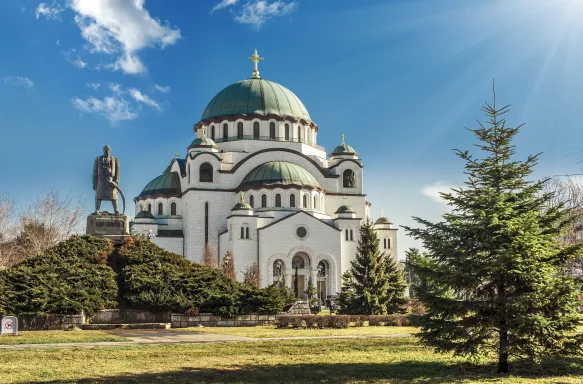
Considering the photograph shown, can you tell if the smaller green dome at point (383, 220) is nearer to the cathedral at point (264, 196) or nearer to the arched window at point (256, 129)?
the cathedral at point (264, 196)

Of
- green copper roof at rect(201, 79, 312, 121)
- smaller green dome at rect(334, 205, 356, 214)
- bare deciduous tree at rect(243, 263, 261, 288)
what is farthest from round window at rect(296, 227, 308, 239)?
green copper roof at rect(201, 79, 312, 121)

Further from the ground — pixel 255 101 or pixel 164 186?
pixel 255 101

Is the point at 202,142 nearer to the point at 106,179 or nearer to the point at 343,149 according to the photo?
the point at 343,149

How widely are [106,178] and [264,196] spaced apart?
3308 centimetres

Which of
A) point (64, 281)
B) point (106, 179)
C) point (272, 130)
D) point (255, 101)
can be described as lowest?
point (64, 281)

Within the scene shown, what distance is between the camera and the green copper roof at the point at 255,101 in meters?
68.0

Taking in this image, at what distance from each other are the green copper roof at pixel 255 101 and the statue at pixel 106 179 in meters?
38.7

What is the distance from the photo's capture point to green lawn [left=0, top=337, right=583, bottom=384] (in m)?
11.7

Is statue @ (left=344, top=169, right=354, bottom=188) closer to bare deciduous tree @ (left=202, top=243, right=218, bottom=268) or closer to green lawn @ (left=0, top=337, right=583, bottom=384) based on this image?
bare deciduous tree @ (left=202, top=243, right=218, bottom=268)

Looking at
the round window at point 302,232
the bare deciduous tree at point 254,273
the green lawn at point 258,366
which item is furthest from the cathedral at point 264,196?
the green lawn at point 258,366

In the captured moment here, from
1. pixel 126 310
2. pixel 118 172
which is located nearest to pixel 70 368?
pixel 126 310

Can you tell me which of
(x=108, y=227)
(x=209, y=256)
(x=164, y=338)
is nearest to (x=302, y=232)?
(x=209, y=256)

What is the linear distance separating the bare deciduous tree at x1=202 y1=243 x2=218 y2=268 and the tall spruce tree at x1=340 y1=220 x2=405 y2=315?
19.8 metres

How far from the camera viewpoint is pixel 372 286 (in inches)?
1455
